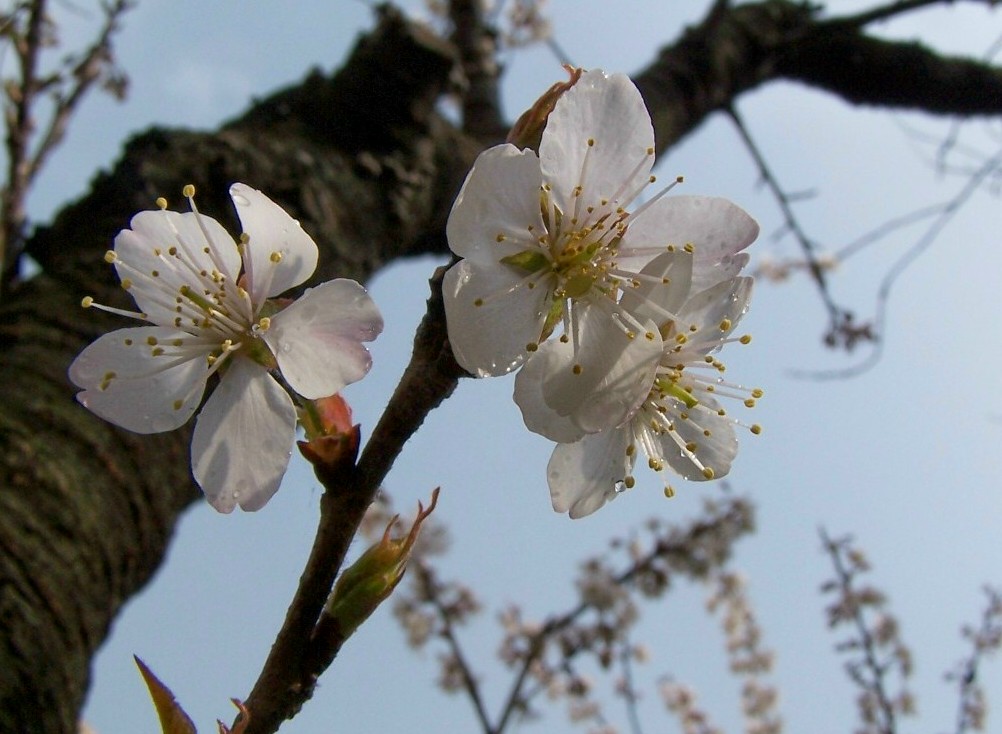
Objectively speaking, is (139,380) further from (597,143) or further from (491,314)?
(597,143)

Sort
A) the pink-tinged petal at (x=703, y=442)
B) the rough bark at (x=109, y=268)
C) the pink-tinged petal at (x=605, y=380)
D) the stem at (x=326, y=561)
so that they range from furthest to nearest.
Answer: the rough bark at (x=109, y=268) < the pink-tinged petal at (x=703, y=442) < the pink-tinged petal at (x=605, y=380) < the stem at (x=326, y=561)

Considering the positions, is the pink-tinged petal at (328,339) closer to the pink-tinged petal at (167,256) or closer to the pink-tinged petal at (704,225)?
the pink-tinged petal at (167,256)

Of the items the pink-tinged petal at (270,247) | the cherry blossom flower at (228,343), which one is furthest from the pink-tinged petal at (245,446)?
the pink-tinged petal at (270,247)

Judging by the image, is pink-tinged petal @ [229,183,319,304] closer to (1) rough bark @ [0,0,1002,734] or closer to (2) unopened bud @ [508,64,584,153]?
(2) unopened bud @ [508,64,584,153]

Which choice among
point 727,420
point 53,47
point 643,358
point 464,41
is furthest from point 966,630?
point 53,47

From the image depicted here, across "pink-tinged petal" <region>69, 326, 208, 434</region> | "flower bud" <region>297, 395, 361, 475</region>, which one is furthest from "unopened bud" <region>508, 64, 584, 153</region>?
"pink-tinged petal" <region>69, 326, 208, 434</region>

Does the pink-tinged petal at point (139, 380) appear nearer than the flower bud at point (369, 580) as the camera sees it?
No

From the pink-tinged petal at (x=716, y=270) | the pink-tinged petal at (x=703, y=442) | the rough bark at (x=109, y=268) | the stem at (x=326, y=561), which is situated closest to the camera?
the stem at (x=326, y=561)
